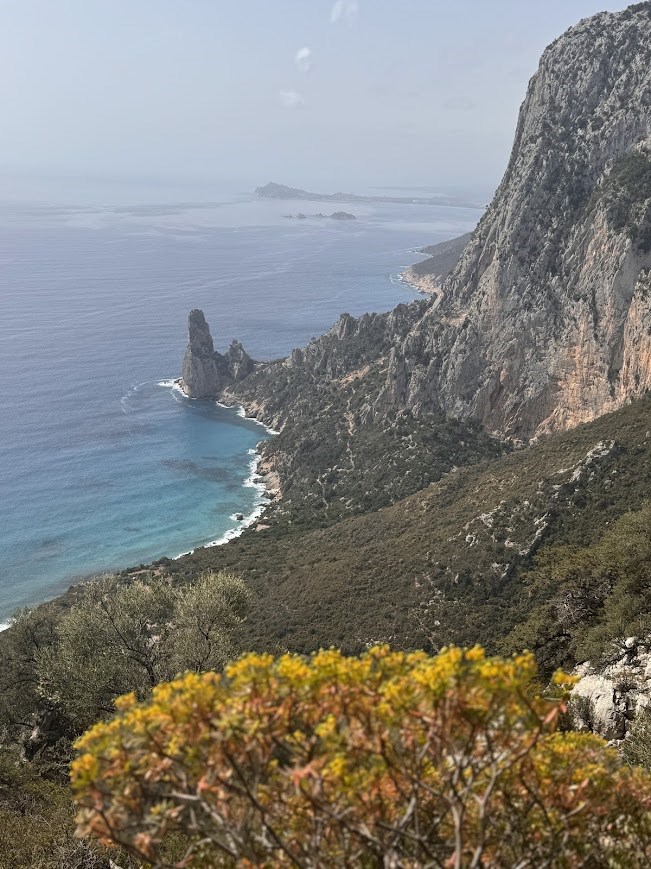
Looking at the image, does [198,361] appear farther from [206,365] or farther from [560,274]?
[560,274]

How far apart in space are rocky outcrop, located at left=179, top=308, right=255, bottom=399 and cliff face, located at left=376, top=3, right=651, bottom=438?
46.5m

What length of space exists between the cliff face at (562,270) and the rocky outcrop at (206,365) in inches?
1829

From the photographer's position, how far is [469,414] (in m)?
70.6

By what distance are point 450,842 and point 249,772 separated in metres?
2.45

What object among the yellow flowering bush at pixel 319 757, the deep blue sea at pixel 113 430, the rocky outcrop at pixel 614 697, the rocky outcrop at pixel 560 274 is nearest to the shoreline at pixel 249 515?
the deep blue sea at pixel 113 430

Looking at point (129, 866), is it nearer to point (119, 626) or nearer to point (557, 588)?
point (119, 626)

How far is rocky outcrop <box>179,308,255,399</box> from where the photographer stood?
11419 cm

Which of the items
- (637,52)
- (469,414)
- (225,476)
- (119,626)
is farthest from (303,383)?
(119,626)

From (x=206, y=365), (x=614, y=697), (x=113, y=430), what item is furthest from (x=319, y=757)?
(x=206, y=365)

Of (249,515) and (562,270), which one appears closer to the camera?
(562,270)

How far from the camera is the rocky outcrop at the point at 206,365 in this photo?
114188mm

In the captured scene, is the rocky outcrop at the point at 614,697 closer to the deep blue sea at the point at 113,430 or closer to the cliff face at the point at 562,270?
the cliff face at the point at 562,270

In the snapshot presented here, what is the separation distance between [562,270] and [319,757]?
2668 inches

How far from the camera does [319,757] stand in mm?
6016
